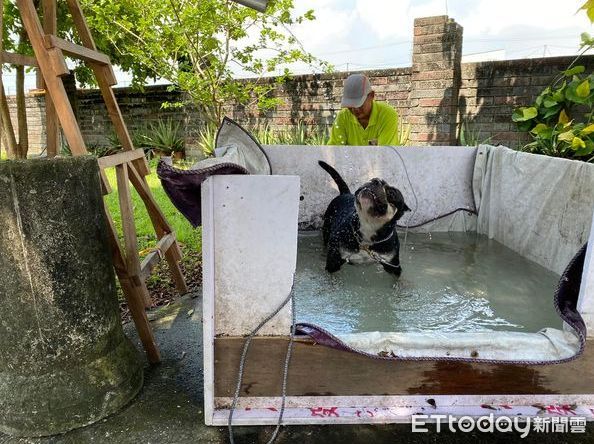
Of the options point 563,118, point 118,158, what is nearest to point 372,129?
point 563,118

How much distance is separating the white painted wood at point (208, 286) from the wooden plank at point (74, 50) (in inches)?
50.9

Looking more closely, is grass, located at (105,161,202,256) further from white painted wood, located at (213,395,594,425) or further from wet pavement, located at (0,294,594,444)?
white painted wood, located at (213,395,594,425)

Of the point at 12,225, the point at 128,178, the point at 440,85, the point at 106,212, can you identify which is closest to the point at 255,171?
the point at 128,178

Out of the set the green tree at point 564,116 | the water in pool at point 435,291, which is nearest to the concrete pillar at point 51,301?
the water in pool at point 435,291

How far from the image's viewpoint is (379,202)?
3.89 m

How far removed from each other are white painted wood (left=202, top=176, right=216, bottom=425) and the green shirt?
381 centimetres

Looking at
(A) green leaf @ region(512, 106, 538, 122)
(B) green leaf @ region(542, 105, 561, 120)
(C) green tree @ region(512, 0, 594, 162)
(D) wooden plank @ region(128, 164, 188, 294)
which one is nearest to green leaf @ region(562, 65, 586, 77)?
(C) green tree @ region(512, 0, 594, 162)

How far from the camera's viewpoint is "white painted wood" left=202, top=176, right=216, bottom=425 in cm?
207

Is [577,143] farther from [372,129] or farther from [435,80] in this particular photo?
[435,80]

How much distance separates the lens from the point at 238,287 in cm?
222

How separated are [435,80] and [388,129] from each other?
258 cm

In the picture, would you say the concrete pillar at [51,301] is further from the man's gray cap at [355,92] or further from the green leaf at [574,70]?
the green leaf at [574,70]

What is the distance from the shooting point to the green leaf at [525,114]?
21.0 ft

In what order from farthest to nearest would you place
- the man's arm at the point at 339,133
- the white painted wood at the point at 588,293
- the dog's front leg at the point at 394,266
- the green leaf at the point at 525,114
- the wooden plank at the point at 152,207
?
1. the green leaf at the point at 525,114
2. the man's arm at the point at 339,133
3. the dog's front leg at the point at 394,266
4. the wooden plank at the point at 152,207
5. the white painted wood at the point at 588,293
